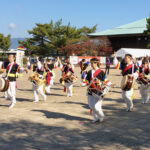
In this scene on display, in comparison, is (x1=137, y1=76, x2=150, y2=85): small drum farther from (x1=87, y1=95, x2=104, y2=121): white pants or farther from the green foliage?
the green foliage

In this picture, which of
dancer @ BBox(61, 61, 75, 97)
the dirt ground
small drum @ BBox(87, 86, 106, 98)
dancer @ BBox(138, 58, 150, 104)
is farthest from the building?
small drum @ BBox(87, 86, 106, 98)

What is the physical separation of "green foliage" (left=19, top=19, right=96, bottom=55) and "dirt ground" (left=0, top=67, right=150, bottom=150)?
35469 millimetres

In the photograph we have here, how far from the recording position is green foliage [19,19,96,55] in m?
44.3

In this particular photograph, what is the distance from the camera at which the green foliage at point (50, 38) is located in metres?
44.3

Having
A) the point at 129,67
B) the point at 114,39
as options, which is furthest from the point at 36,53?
the point at 129,67

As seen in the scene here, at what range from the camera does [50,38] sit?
44.5 m

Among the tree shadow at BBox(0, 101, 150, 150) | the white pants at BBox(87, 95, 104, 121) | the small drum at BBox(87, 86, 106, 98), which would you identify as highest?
the small drum at BBox(87, 86, 106, 98)

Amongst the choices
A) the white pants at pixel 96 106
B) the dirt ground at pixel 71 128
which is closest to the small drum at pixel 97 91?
the white pants at pixel 96 106

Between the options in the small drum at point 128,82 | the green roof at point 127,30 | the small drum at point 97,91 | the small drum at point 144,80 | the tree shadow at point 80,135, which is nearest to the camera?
the tree shadow at point 80,135

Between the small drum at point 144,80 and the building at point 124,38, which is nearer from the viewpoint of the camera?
the small drum at point 144,80

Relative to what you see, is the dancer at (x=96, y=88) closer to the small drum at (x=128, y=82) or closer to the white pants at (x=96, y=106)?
the white pants at (x=96, y=106)

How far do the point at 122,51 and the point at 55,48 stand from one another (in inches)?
684

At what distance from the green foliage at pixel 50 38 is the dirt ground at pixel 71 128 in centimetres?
3547

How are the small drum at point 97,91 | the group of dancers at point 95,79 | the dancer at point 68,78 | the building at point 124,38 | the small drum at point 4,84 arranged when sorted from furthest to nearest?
the building at point 124,38 < the dancer at point 68,78 < the small drum at point 4,84 < the group of dancers at point 95,79 < the small drum at point 97,91
